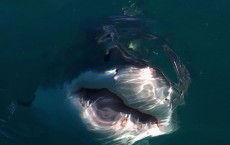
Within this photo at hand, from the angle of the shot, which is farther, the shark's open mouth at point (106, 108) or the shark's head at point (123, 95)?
the shark's open mouth at point (106, 108)

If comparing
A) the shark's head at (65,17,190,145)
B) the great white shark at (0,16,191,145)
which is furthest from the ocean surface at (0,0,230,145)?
the shark's head at (65,17,190,145)

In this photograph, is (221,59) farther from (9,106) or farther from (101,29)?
(9,106)

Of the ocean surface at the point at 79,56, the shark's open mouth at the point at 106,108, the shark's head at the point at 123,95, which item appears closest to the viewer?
the shark's head at the point at 123,95

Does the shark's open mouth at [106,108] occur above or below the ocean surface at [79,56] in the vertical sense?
below

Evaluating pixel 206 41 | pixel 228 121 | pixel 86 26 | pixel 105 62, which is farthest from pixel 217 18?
pixel 105 62

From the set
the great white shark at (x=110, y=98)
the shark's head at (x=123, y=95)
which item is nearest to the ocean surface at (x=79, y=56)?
the great white shark at (x=110, y=98)

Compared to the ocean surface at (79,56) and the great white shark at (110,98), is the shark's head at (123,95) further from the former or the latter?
the ocean surface at (79,56)
